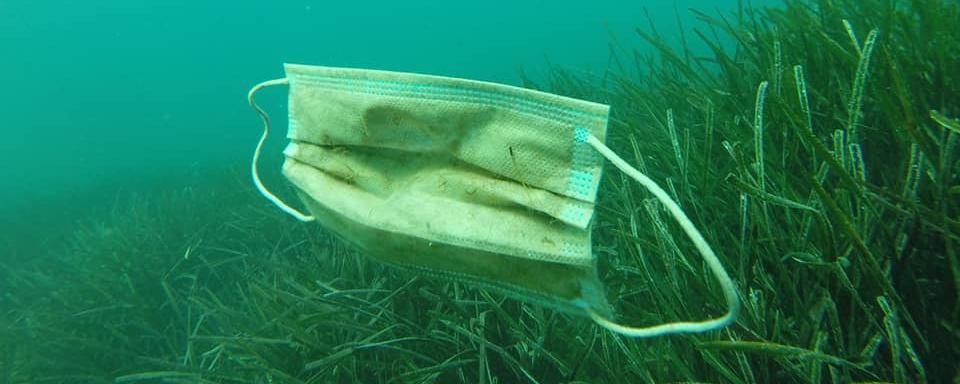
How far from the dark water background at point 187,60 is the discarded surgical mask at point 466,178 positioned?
3.51 metres

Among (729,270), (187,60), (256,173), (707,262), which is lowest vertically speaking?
(187,60)

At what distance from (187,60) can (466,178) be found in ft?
250

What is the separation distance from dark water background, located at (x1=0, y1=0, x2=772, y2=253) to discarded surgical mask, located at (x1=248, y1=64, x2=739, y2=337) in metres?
3.51

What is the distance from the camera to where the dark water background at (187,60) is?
1409cm

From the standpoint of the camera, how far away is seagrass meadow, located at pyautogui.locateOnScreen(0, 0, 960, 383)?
1198mm

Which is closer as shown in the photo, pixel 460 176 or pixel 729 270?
pixel 460 176

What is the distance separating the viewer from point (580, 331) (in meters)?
1.99

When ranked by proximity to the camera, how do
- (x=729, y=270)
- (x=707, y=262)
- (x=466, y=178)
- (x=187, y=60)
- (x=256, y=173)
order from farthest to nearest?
(x=187, y=60) < (x=256, y=173) < (x=729, y=270) < (x=466, y=178) < (x=707, y=262)

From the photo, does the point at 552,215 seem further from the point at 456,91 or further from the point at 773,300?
the point at 773,300

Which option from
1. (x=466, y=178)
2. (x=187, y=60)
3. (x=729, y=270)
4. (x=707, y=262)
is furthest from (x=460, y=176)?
(x=187, y=60)

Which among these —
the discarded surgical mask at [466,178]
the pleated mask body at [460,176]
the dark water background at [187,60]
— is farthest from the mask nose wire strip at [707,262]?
the dark water background at [187,60]

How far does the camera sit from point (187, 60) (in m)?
66.2

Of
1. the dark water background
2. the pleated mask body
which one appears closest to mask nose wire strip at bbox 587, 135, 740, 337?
the pleated mask body

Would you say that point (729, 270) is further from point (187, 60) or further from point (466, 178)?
point (187, 60)
